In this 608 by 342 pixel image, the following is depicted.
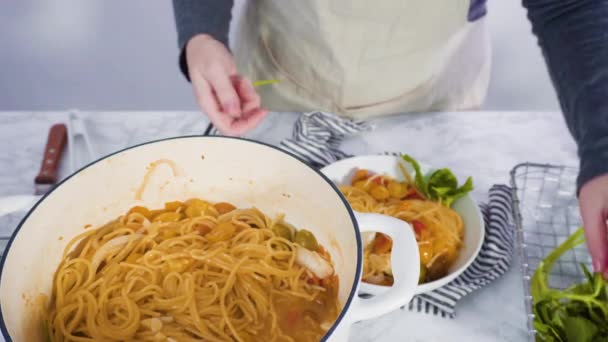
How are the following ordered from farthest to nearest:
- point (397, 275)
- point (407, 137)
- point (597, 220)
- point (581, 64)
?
point (407, 137), point (581, 64), point (597, 220), point (397, 275)

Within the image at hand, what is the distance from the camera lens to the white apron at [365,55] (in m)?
1.05

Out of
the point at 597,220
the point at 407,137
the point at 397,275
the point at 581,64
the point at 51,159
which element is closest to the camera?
the point at 397,275

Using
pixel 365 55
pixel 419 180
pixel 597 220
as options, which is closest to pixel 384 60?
pixel 365 55

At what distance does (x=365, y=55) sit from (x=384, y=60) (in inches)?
1.6

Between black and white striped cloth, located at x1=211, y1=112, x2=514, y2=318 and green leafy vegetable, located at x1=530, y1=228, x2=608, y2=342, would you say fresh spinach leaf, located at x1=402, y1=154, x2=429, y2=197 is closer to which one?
black and white striped cloth, located at x1=211, y1=112, x2=514, y2=318

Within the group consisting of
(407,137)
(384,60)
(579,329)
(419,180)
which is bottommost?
(579,329)

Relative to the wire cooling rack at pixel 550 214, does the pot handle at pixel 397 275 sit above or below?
below

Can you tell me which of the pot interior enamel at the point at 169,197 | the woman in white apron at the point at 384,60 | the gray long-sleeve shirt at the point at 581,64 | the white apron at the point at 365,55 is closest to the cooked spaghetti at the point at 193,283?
the pot interior enamel at the point at 169,197

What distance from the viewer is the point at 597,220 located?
71cm

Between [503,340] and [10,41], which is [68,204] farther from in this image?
[10,41]

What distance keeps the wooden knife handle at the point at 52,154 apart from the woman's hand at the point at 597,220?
0.76 metres

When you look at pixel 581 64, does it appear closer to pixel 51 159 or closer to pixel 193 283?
pixel 193 283

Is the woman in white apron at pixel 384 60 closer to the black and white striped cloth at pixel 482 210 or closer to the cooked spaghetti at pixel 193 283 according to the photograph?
the black and white striped cloth at pixel 482 210

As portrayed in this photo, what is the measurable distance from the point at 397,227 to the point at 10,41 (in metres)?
2.15
